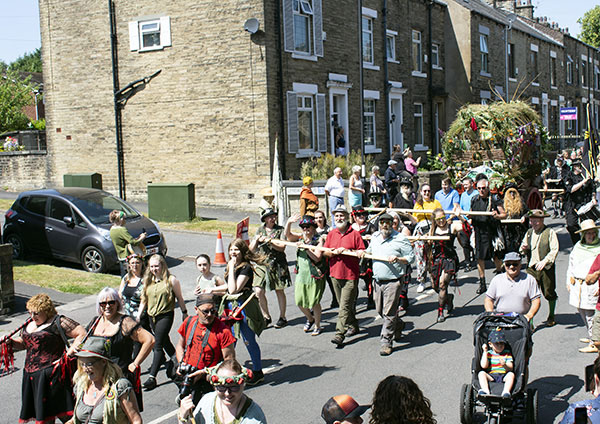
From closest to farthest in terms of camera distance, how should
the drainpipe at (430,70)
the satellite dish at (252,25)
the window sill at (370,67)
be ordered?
1. the satellite dish at (252,25)
2. the window sill at (370,67)
3. the drainpipe at (430,70)

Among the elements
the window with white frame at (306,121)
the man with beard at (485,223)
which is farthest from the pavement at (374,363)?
the window with white frame at (306,121)

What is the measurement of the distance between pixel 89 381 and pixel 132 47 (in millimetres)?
19607

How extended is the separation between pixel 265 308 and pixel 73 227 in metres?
6.49

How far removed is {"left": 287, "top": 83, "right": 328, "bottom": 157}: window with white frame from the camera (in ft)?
73.0

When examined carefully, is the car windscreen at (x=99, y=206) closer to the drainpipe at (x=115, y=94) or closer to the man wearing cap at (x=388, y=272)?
the man wearing cap at (x=388, y=272)

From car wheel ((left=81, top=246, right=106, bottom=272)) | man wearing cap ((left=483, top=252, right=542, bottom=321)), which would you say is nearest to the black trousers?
man wearing cap ((left=483, top=252, right=542, bottom=321))

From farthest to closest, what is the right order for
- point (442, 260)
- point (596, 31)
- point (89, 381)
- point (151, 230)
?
point (596, 31) → point (151, 230) → point (442, 260) → point (89, 381)

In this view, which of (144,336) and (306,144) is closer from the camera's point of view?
(144,336)

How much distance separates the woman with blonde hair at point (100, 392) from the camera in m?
5.12

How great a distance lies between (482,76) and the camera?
34594 mm

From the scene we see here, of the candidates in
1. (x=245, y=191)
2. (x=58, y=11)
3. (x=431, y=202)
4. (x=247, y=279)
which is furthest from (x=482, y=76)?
(x=247, y=279)

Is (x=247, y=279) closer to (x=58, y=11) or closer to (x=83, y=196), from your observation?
(x=83, y=196)

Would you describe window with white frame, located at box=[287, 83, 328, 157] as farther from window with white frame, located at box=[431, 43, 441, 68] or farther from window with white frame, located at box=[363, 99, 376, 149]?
window with white frame, located at box=[431, 43, 441, 68]

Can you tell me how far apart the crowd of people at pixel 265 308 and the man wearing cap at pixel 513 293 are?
12 millimetres
